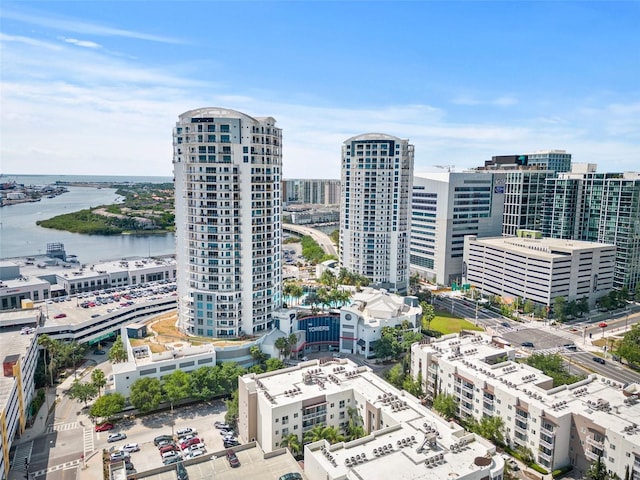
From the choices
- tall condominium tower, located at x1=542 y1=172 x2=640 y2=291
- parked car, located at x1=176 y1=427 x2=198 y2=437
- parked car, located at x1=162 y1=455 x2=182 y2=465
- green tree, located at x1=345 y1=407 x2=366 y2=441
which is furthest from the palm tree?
tall condominium tower, located at x1=542 y1=172 x2=640 y2=291

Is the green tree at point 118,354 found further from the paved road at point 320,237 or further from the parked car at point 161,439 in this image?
the paved road at point 320,237

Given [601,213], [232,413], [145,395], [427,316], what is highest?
[601,213]

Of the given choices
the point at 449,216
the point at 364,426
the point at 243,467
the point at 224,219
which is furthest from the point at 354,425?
the point at 449,216

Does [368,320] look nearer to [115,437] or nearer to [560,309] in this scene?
[115,437]

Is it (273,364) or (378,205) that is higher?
(378,205)

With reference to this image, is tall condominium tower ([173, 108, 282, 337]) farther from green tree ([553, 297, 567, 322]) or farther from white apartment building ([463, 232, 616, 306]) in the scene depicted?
green tree ([553, 297, 567, 322])
